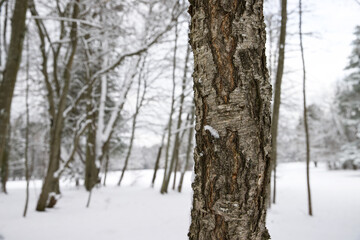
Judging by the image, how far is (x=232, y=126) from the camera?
97 centimetres

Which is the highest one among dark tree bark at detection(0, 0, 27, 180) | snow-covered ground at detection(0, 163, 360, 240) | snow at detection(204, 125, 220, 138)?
dark tree bark at detection(0, 0, 27, 180)

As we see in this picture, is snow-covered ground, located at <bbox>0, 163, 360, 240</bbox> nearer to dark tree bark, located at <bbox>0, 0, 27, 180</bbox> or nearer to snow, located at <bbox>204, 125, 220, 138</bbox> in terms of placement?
dark tree bark, located at <bbox>0, 0, 27, 180</bbox>

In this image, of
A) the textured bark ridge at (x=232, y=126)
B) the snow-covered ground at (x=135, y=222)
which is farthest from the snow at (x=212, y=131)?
the snow-covered ground at (x=135, y=222)

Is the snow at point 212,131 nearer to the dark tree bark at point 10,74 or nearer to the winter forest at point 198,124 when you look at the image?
the winter forest at point 198,124

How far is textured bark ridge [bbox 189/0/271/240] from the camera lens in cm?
95

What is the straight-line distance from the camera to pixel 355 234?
168 inches

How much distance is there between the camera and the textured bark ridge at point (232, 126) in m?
0.95

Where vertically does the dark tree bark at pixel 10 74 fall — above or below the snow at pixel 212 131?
above

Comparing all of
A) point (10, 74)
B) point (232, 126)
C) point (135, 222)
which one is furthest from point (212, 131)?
point (135, 222)

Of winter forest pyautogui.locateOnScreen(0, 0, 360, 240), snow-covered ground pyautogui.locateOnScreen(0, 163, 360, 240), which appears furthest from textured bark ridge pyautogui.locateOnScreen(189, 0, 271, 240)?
snow-covered ground pyautogui.locateOnScreen(0, 163, 360, 240)

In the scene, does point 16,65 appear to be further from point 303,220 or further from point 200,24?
point 303,220

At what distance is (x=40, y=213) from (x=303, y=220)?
5983 millimetres

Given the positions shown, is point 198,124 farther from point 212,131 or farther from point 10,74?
point 10,74

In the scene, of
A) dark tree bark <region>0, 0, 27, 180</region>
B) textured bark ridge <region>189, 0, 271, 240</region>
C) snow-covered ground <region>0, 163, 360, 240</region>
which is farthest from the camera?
snow-covered ground <region>0, 163, 360, 240</region>
